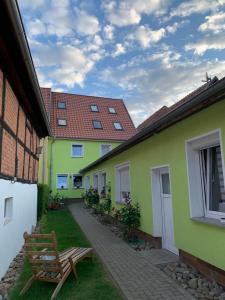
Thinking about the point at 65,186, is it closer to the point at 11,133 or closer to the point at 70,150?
the point at 70,150

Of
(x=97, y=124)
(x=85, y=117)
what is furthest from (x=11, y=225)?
(x=85, y=117)

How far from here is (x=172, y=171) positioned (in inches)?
235

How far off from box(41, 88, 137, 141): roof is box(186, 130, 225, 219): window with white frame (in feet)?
61.3

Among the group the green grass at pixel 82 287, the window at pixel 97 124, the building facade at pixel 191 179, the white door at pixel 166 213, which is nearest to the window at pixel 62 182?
the window at pixel 97 124

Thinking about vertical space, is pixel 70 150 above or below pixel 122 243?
above

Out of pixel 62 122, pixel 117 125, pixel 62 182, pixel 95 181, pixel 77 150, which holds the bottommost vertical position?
pixel 95 181

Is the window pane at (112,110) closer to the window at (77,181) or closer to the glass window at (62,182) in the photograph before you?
the window at (77,181)

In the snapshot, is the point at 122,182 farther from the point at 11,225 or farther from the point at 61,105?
the point at 61,105

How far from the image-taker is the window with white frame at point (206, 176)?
473 centimetres

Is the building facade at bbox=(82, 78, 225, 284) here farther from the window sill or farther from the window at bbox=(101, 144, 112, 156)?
the window at bbox=(101, 144, 112, 156)

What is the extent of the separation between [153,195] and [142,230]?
1371mm

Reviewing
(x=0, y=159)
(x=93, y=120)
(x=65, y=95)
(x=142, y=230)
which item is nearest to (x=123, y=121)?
(x=93, y=120)

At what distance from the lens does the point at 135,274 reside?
16.5 ft

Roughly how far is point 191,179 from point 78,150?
19148mm
